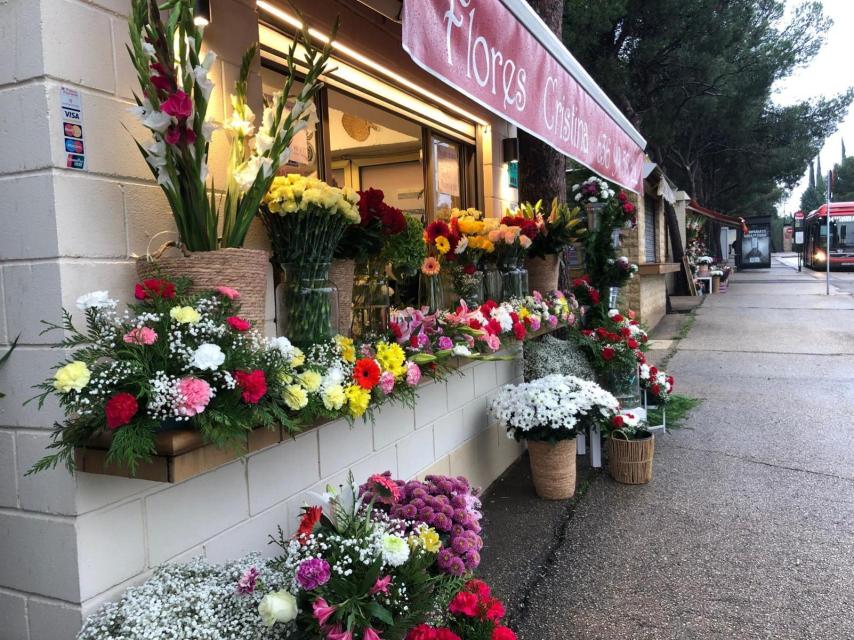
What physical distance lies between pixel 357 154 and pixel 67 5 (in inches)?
116

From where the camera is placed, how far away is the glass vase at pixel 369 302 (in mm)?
2715

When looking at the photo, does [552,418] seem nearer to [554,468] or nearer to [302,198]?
[554,468]

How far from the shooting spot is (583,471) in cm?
451

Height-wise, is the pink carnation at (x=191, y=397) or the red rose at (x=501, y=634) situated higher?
the pink carnation at (x=191, y=397)

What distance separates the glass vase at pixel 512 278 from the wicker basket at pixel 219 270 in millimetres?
2279

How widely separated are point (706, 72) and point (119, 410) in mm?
14521

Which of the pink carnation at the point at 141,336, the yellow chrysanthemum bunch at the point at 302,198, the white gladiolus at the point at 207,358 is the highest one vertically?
the yellow chrysanthemum bunch at the point at 302,198

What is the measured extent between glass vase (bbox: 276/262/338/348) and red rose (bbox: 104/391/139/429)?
85 centimetres

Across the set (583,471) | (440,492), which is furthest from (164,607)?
(583,471)

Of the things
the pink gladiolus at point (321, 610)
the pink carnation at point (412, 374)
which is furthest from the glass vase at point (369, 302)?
the pink gladiolus at point (321, 610)

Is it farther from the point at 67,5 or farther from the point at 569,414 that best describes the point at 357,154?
the point at 67,5

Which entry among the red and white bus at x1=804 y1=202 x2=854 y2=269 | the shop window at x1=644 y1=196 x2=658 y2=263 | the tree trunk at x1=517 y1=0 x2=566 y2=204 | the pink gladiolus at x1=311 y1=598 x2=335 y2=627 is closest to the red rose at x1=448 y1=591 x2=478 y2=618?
the pink gladiolus at x1=311 y1=598 x2=335 y2=627

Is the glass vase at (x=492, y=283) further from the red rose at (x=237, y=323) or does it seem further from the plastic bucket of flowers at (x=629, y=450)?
the red rose at (x=237, y=323)

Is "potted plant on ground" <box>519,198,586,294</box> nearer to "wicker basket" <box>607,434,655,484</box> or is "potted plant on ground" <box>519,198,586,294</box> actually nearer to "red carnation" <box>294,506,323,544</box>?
"wicker basket" <box>607,434,655,484</box>
